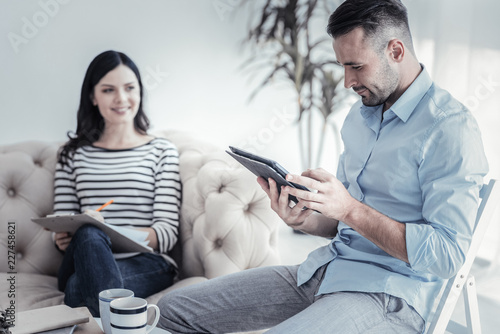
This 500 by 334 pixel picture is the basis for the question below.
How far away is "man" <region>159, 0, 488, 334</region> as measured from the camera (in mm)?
1018

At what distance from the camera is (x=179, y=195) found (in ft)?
5.76

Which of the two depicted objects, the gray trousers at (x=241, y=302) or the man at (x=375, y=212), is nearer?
the man at (x=375, y=212)

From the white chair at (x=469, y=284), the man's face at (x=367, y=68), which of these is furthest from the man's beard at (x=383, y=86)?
the white chair at (x=469, y=284)

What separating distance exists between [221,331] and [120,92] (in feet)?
3.18

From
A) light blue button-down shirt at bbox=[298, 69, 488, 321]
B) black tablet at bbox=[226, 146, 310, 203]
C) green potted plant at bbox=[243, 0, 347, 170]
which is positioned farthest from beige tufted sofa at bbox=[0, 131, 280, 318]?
green potted plant at bbox=[243, 0, 347, 170]

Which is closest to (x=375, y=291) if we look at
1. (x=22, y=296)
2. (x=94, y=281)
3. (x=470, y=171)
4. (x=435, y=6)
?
(x=470, y=171)

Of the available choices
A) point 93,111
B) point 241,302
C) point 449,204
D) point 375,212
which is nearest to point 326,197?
point 375,212

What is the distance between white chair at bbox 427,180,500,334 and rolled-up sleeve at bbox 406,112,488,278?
70mm

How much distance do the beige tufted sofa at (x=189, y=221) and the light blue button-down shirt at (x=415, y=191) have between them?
15.5 inches

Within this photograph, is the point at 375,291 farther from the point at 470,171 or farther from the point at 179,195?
the point at 179,195

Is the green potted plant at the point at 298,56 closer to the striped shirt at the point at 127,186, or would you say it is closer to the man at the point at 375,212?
the striped shirt at the point at 127,186

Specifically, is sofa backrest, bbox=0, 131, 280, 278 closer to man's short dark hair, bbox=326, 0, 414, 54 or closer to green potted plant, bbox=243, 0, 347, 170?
man's short dark hair, bbox=326, 0, 414, 54

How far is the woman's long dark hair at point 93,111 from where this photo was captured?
1.85 m

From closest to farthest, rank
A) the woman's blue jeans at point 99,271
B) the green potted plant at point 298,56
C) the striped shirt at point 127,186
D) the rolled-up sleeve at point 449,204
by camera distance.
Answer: the rolled-up sleeve at point 449,204 → the woman's blue jeans at point 99,271 → the striped shirt at point 127,186 → the green potted plant at point 298,56
